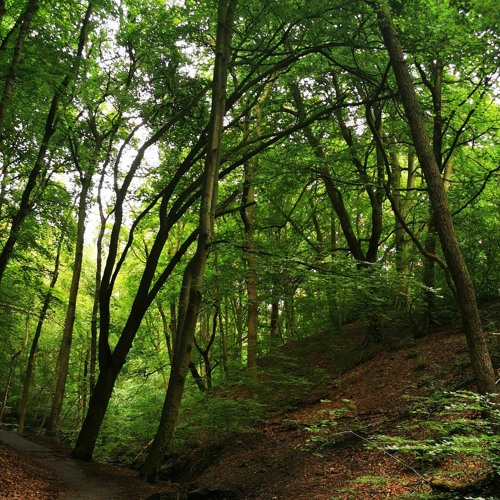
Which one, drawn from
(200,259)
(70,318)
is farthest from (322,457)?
(70,318)

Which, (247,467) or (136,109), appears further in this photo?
(136,109)

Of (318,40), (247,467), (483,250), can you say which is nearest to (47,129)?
(318,40)

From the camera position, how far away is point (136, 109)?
482 inches

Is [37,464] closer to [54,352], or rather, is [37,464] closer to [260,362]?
[260,362]

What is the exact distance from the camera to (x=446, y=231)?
19.0ft

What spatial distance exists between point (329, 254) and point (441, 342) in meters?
4.25

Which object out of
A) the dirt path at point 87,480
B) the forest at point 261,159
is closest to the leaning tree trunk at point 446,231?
the forest at point 261,159

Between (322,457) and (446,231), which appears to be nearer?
(446,231)

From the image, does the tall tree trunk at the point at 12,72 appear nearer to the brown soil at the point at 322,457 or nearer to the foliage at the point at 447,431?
the brown soil at the point at 322,457

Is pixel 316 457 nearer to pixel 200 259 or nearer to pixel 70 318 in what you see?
pixel 200 259

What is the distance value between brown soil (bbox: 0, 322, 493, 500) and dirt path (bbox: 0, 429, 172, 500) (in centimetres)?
2

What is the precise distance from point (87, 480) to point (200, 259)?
17.7 feet

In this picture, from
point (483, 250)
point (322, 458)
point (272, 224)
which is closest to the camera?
point (322, 458)

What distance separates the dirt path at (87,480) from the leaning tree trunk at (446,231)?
6.25m
